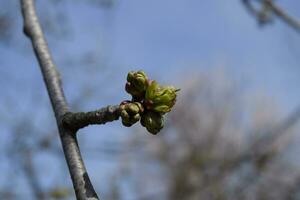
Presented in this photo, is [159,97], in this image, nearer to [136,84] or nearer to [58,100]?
[136,84]

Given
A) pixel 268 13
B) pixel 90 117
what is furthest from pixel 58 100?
pixel 268 13

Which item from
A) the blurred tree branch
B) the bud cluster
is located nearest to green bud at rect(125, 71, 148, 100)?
the bud cluster

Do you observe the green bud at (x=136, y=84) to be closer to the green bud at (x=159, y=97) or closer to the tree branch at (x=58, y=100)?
the green bud at (x=159, y=97)

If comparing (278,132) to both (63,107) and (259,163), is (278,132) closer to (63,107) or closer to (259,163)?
(259,163)

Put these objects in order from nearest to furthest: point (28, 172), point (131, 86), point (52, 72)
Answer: point (131, 86), point (52, 72), point (28, 172)

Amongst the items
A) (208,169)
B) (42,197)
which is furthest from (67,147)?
(208,169)

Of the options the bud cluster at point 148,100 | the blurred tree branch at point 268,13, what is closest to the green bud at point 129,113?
the bud cluster at point 148,100

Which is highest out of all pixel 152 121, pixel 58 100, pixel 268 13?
pixel 268 13

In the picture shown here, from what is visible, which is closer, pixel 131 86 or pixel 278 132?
pixel 131 86
